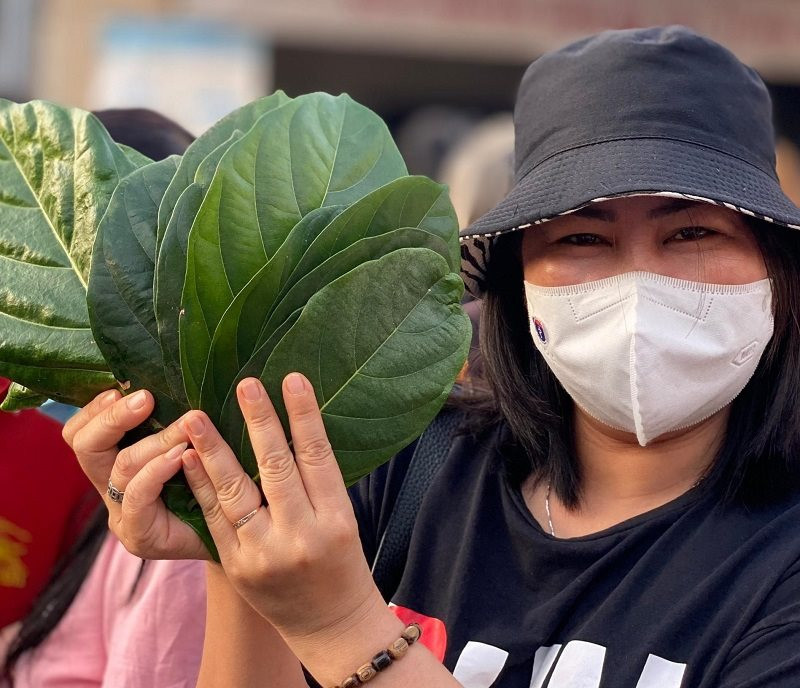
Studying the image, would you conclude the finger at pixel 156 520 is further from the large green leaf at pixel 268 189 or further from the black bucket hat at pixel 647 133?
the black bucket hat at pixel 647 133

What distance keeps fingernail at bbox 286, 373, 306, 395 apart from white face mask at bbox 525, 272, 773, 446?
0.63 meters

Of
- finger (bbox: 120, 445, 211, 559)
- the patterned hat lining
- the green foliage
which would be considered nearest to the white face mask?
the patterned hat lining

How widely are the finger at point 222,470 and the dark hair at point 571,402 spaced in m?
0.70

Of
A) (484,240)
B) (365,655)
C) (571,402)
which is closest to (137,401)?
(365,655)

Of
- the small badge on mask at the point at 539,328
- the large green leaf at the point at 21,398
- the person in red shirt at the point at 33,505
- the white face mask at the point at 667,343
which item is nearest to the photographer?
the large green leaf at the point at 21,398

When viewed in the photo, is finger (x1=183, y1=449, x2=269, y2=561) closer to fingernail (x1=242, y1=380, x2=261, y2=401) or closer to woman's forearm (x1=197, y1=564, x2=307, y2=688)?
fingernail (x1=242, y1=380, x2=261, y2=401)

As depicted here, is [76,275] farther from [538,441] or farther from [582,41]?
[582,41]

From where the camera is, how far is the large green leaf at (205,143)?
131cm

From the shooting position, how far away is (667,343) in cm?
172

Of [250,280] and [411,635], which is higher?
[250,280]

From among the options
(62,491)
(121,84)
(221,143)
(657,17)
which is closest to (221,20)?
(121,84)

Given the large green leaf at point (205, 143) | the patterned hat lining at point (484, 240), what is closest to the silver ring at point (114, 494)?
the large green leaf at point (205, 143)

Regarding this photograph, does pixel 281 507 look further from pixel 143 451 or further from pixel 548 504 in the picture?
pixel 548 504

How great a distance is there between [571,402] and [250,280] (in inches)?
34.2
